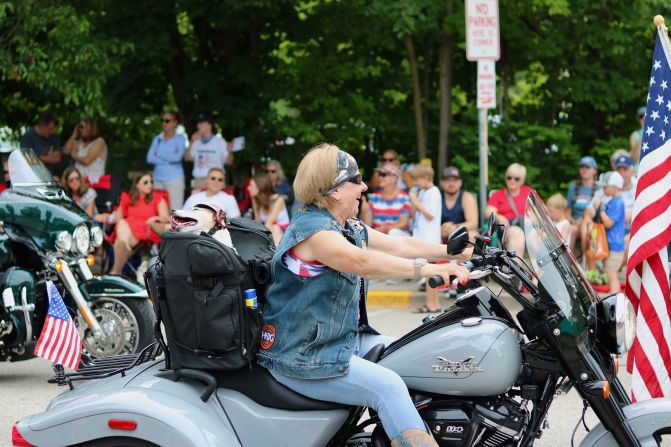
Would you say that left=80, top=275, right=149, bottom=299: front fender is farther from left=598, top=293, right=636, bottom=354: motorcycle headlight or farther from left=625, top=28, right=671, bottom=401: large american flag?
left=598, top=293, right=636, bottom=354: motorcycle headlight

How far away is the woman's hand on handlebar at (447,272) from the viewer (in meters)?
3.98

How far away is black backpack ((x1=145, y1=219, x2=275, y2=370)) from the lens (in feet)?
13.9

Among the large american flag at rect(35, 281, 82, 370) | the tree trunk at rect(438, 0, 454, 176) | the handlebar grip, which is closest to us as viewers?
the handlebar grip

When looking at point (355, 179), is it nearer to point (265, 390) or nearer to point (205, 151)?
point (265, 390)

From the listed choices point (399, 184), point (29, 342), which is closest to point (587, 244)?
point (399, 184)

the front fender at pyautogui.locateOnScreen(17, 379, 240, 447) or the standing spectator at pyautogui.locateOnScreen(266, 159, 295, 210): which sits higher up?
the front fender at pyautogui.locateOnScreen(17, 379, 240, 447)

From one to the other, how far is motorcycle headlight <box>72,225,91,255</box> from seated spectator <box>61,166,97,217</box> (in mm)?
4893

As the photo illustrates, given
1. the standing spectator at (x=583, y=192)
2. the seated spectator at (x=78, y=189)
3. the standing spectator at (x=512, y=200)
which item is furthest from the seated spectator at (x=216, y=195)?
the standing spectator at (x=583, y=192)

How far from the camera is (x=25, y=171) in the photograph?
26.6ft

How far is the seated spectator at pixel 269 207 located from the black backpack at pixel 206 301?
839 cm

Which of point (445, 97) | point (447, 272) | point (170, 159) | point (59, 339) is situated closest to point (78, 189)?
point (170, 159)

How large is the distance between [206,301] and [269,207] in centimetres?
875

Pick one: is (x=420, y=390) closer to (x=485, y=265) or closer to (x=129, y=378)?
(x=485, y=265)

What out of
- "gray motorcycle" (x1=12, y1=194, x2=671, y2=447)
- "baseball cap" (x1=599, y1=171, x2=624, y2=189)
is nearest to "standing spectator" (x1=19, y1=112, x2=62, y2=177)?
"baseball cap" (x1=599, y1=171, x2=624, y2=189)
